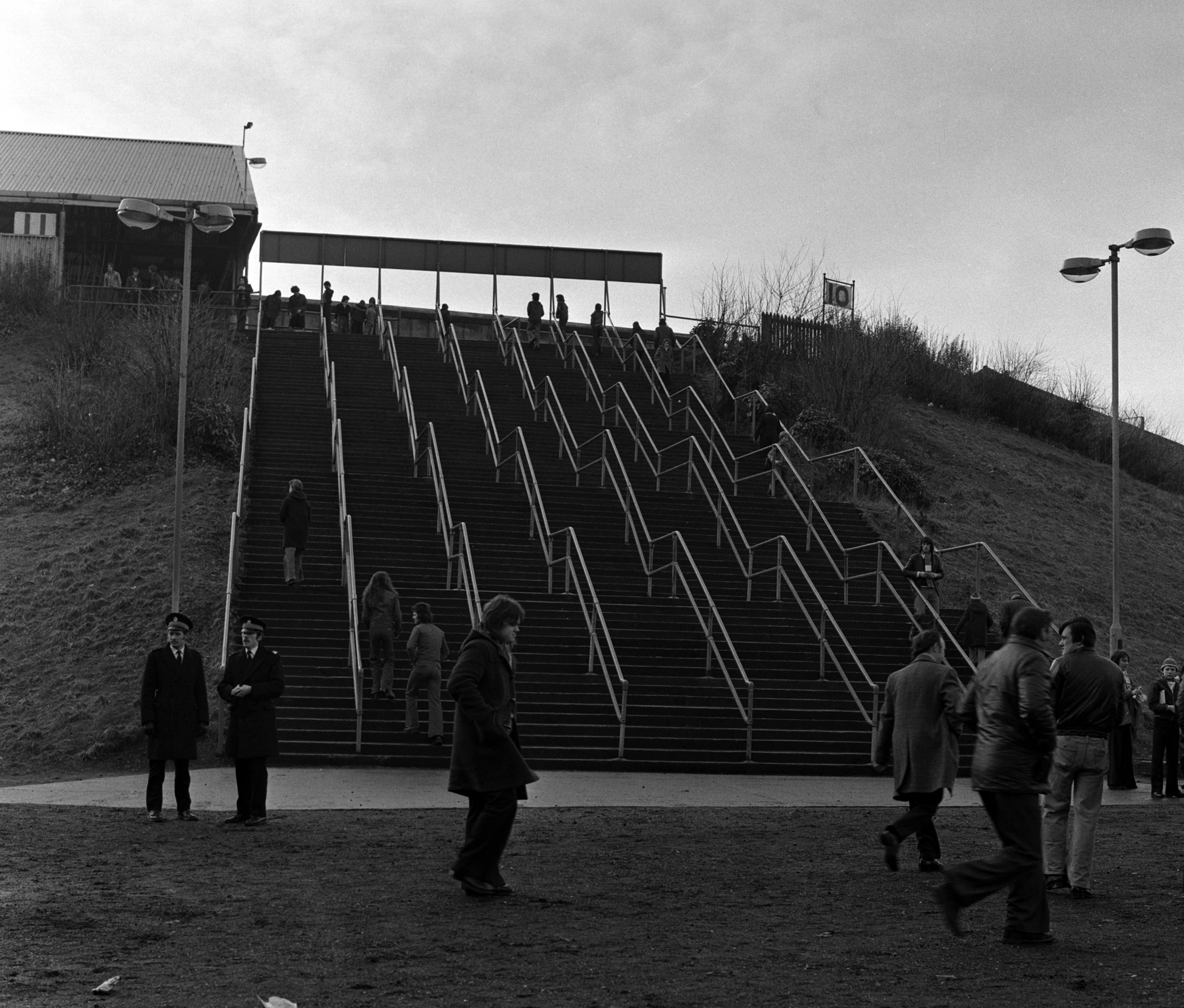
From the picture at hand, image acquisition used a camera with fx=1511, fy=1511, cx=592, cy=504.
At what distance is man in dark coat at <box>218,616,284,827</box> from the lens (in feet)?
37.1

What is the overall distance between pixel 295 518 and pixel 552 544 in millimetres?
4067

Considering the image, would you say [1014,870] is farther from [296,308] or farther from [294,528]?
[296,308]

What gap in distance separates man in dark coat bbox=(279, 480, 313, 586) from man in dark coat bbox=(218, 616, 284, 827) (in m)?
7.65

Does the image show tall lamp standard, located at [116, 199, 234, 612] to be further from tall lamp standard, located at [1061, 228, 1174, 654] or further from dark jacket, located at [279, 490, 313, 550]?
tall lamp standard, located at [1061, 228, 1174, 654]

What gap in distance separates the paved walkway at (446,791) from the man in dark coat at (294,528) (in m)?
4.23

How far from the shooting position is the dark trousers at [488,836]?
26.5 ft

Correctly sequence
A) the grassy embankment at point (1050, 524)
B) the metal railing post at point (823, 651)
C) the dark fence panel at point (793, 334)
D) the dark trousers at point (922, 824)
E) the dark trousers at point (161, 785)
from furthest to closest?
1. the dark fence panel at point (793, 334)
2. the grassy embankment at point (1050, 524)
3. the metal railing post at point (823, 651)
4. the dark trousers at point (161, 785)
5. the dark trousers at point (922, 824)

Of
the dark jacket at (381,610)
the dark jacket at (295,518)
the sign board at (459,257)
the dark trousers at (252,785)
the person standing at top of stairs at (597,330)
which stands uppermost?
the sign board at (459,257)

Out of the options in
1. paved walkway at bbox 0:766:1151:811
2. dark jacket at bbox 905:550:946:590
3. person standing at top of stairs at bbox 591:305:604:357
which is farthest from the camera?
person standing at top of stairs at bbox 591:305:604:357

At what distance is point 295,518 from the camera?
19375 mm

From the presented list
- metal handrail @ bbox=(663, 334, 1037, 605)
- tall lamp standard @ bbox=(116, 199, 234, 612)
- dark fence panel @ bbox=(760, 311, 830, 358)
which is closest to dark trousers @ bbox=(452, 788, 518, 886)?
tall lamp standard @ bbox=(116, 199, 234, 612)

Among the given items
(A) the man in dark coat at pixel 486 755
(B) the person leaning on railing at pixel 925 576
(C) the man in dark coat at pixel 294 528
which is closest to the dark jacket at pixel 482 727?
(A) the man in dark coat at pixel 486 755

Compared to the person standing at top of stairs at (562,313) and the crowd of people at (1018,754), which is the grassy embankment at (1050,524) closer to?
the person standing at top of stairs at (562,313)

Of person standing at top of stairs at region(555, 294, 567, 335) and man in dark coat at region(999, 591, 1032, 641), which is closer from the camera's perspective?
man in dark coat at region(999, 591, 1032, 641)
